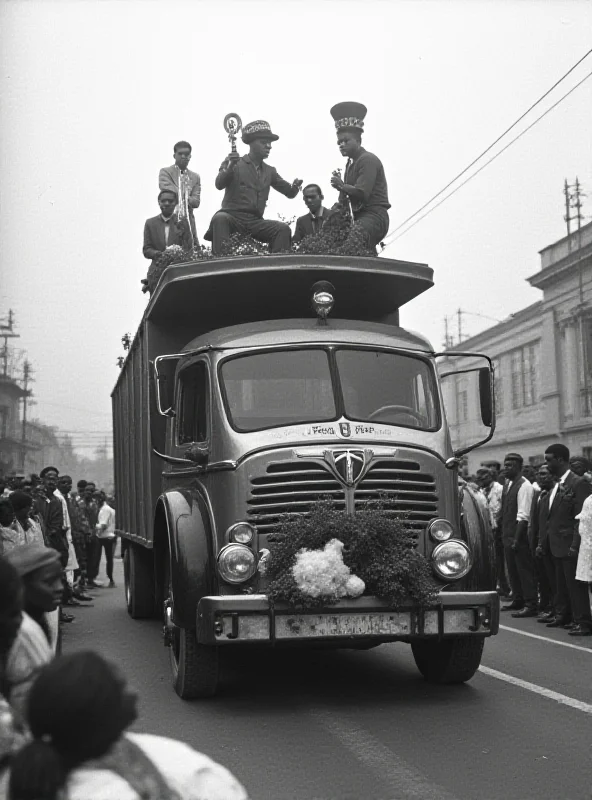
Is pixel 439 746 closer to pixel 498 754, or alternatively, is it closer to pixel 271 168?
pixel 498 754

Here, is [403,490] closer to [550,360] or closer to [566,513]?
[566,513]

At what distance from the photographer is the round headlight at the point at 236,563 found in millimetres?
7277

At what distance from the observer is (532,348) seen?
50969 mm

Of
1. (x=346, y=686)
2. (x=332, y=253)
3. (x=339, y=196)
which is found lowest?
(x=346, y=686)

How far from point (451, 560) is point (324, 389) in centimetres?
160

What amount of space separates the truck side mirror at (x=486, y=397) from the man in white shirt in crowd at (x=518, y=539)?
6.46 m

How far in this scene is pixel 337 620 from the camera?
7164mm

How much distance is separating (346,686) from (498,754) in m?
2.54

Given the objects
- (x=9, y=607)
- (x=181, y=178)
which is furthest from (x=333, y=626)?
(x=181, y=178)

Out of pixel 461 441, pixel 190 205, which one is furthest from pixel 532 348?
pixel 190 205

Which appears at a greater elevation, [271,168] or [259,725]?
[271,168]

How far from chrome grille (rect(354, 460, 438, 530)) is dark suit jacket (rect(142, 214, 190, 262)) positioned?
512cm

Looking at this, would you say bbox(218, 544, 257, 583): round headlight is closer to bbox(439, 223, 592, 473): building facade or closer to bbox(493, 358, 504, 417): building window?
bbox(439, 223, 592, 473): building facade

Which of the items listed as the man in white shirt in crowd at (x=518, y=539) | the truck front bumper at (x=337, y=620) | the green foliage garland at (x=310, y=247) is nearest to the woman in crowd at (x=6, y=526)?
A: the green foliage garland at (x=310, y=247)
